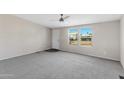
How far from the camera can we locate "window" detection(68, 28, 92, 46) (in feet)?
18.5

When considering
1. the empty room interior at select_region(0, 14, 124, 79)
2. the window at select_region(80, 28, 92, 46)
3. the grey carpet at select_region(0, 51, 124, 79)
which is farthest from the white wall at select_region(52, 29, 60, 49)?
the grey carpet at select_region(0, 51, 124, 79)

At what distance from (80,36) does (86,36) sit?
47 centimetres

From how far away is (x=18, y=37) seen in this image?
190 inches

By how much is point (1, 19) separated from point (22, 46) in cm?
178

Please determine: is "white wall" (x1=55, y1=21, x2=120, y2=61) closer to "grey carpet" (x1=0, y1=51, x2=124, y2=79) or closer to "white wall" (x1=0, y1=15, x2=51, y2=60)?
"grey carpet" (x1=0, y1=51, x2=124, y2=79)

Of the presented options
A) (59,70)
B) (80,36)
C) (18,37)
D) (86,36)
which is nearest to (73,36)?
(80,36)

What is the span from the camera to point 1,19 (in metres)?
3.96

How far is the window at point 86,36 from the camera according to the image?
559cm

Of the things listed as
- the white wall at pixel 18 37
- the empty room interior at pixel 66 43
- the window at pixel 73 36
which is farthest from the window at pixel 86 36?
the white wall at pixel 18 37

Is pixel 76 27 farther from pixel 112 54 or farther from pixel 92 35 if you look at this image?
pixel 112 54

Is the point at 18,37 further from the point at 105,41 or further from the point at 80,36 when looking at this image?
the point at 105,41
